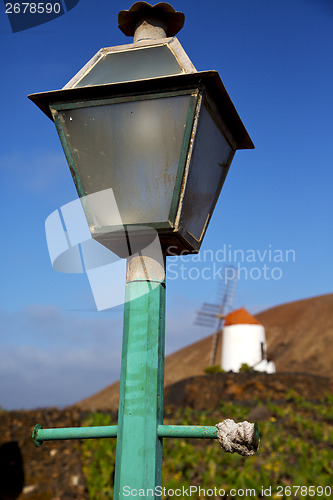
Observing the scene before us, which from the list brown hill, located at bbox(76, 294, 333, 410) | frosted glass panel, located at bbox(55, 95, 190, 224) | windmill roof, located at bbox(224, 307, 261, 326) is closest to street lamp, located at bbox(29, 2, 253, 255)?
frosted glass panel, located at bbox(55, 95, 190, 224)

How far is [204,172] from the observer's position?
6.63 ft

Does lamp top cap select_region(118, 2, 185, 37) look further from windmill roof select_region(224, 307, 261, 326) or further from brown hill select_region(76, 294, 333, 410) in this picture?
brown hill select_region(76, 294, 333, 410)

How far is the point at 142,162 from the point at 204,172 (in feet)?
0.98

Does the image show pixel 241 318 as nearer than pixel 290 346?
Yes

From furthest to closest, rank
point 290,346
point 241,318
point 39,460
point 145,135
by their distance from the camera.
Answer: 1. point 290,346
2. point 241,318
3. point 39,460
4. point 145,135

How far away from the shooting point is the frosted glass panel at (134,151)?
73.0 inches

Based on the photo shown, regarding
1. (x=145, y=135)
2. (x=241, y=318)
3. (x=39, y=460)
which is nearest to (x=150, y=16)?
(x=145, y=135)

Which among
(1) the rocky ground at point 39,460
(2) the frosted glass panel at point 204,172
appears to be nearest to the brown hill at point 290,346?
(1) the rocky ground at point 39,460

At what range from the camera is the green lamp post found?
1768mm

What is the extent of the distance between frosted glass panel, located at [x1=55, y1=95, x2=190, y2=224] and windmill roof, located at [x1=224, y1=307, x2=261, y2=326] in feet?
83.9

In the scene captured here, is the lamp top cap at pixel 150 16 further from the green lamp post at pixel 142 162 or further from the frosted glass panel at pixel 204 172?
the frosted glass panel at pixel 204 172

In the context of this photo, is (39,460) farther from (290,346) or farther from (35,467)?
(290,346)

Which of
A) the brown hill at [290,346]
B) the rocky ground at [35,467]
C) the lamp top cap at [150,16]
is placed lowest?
the rocky ground at [35,467]

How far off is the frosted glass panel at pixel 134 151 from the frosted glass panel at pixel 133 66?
0.15m
